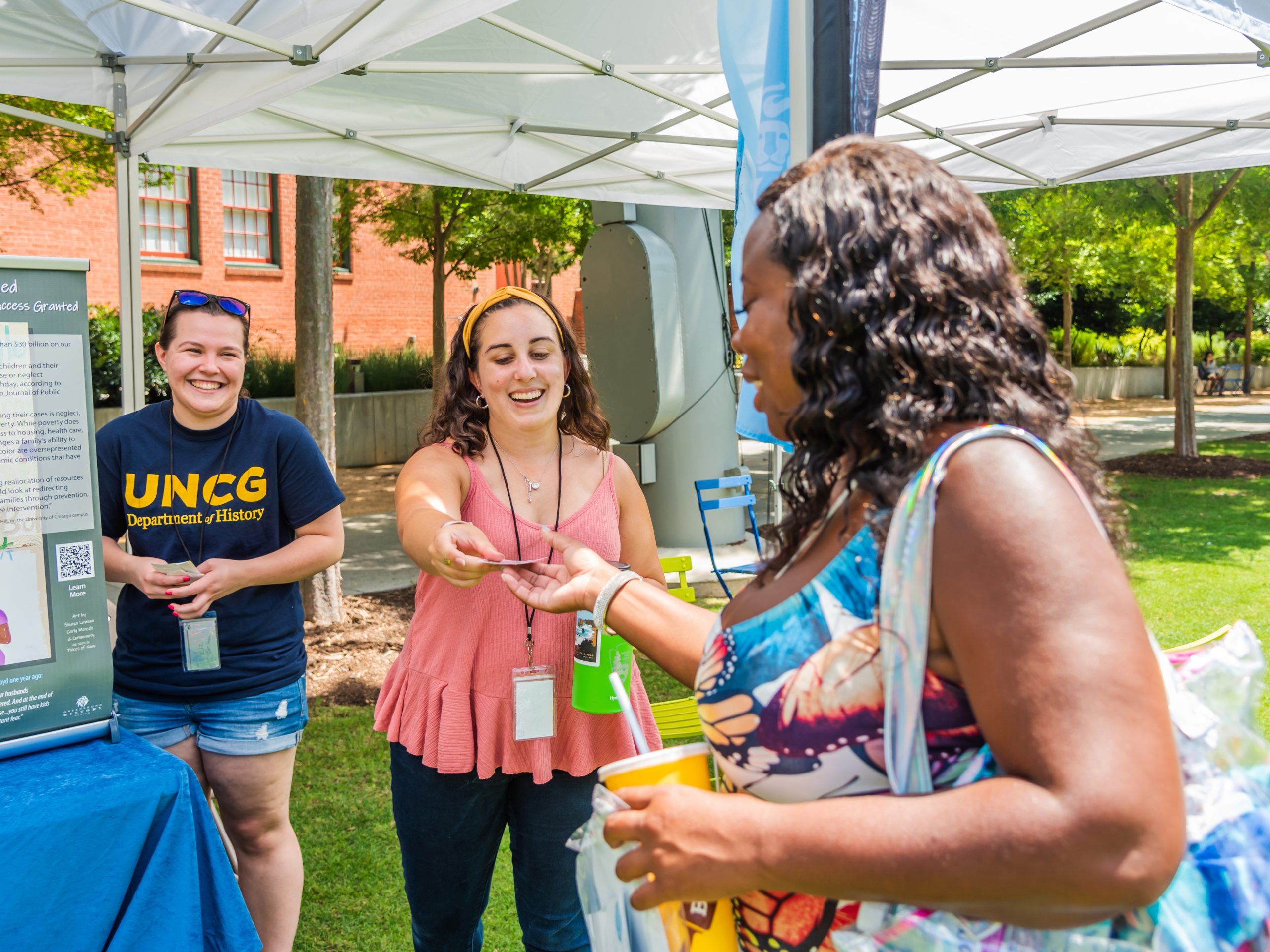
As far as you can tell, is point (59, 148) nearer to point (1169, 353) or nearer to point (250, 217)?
point (250, 217)

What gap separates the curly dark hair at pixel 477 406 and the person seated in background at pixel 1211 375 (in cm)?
3194

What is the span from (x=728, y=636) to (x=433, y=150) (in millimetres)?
5053

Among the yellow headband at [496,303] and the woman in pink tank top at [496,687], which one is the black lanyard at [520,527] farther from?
the yellow headband at [496,303]

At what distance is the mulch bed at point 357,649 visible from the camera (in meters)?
5.58

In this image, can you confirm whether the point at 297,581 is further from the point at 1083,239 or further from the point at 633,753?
the point at 1083,239

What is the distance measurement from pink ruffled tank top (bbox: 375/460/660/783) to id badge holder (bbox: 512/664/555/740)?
5cm

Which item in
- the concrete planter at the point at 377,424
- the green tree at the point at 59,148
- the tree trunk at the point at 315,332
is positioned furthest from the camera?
the concrete planter at the point at 377,424

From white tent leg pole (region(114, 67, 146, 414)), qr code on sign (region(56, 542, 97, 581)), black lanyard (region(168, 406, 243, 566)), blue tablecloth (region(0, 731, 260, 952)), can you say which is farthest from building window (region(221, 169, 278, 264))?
blue tablecloth (region(0, 731, 260, 952))

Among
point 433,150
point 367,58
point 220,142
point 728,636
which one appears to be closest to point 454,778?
point 728,636

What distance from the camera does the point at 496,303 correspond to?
254 centimetres

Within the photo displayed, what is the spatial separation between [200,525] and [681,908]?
2.00 meters

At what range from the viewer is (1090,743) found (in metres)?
0.84

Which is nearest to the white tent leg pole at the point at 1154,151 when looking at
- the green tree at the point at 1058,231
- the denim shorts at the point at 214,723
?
the green tree at the point at 1058,231

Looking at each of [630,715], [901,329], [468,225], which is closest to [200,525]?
[630,715]
